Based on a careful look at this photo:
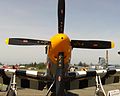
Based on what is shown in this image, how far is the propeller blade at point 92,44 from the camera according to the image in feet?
42.6

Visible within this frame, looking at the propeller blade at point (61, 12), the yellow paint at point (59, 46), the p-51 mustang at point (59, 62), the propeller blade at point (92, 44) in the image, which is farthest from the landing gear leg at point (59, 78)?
the propeller blade at point (61, 12)

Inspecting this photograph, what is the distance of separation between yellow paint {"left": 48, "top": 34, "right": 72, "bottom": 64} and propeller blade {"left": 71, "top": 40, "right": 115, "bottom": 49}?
2.28ft

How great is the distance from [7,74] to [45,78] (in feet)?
7.87

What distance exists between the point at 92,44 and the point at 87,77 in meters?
3.16

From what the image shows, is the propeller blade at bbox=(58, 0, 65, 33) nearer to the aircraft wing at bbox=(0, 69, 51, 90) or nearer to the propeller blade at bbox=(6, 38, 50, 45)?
the propeller blade at bbox=(6, 38, 50, 45)

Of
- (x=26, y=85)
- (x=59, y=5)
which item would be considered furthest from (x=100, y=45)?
(x=26, y=85)

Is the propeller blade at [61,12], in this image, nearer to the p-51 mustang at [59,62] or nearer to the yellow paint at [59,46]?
the p-51 mustang at [59,62]

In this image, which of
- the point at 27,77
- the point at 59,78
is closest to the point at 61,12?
the point at 59,78

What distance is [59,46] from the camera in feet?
39.1

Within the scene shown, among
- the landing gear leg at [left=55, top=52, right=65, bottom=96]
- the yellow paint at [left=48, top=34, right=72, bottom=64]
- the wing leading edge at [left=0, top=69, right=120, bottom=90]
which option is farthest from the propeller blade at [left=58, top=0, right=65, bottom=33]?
the wing leading edge at [left=0, top=69, right=120, bottom=90]

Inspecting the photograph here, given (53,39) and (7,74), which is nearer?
(53,39)

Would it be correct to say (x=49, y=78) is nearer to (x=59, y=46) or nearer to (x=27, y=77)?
(x=27, y=77)

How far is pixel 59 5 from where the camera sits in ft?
41.5

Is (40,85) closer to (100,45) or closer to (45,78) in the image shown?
(45,78)
